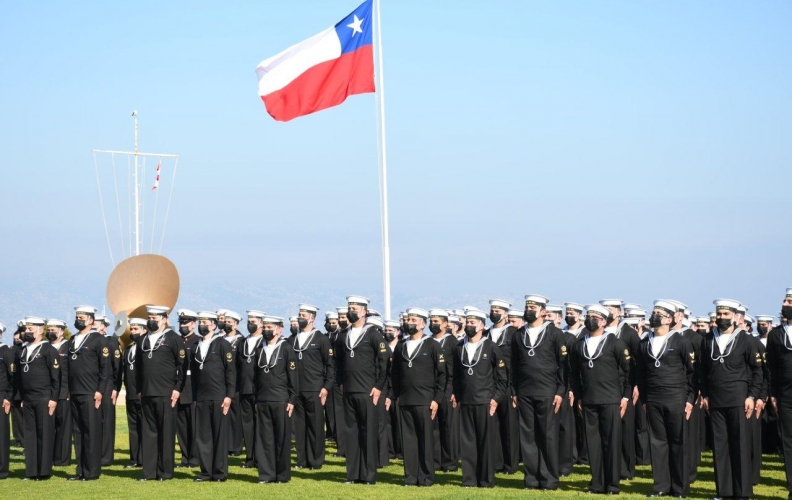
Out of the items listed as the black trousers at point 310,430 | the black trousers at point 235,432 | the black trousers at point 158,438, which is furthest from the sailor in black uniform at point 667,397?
the black trousers at point 235,432

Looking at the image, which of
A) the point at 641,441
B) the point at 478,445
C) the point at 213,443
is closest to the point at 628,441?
the point at 478,445

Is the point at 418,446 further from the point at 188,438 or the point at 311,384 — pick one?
the point at 188,438

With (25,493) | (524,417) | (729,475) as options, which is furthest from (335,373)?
(729,475)

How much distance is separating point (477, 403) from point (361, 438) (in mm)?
1743

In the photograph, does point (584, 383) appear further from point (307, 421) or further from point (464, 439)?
point (307, 421)

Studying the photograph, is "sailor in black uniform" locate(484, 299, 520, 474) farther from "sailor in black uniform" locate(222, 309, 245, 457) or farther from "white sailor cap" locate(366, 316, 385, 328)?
"sailor in black uniform" locate(222, 309, 245, 457)

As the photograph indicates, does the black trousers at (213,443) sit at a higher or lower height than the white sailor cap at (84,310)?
lower

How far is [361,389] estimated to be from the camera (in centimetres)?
1566

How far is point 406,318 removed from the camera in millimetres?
15617

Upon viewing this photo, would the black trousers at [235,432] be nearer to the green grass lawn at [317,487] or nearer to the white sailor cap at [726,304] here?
the green grass lawn at [317,487]

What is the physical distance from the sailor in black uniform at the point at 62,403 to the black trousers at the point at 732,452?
30.3ft

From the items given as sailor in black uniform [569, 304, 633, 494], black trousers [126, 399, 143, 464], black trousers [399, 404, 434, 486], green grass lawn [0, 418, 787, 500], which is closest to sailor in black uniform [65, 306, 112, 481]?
green grass lawn [0, 418, 787, 500]

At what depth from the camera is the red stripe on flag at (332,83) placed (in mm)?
21391

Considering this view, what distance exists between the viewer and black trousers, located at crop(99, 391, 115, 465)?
18234 mm
